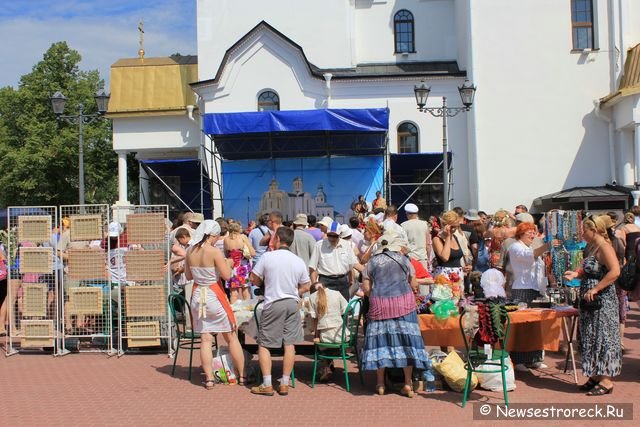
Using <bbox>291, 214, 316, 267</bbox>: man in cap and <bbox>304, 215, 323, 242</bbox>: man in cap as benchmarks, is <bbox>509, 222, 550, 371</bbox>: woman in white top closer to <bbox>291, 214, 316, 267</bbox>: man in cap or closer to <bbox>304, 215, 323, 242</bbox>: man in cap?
<bbox>291, 214, 316, 267</bbox>: man in cap

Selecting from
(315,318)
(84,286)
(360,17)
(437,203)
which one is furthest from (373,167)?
(315,318)

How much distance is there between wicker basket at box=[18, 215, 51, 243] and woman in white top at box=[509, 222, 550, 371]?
7.12 meters

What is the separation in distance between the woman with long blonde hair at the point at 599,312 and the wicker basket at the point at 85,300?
23.1 ft

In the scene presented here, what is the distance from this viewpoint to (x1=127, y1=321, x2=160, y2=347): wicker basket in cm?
1073

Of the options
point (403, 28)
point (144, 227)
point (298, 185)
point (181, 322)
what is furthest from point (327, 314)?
point (403, 28)

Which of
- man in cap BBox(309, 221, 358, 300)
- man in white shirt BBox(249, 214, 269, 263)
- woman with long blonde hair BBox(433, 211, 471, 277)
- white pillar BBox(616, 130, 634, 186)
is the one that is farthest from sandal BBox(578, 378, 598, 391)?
white pillar BBox(616, 130, 634, 186)

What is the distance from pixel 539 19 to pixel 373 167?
8139 mm

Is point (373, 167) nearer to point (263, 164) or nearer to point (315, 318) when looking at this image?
point (263, 164)

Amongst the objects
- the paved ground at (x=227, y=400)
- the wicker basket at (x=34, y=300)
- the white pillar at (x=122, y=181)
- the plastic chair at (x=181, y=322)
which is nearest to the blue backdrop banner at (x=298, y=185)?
the white pillar at (x=122, y=181)

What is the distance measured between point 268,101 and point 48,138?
17997mm

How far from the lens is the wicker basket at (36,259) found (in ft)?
36.2

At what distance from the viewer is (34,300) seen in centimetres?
1107

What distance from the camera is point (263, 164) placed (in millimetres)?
25500

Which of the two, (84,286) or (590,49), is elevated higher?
(590,49)
